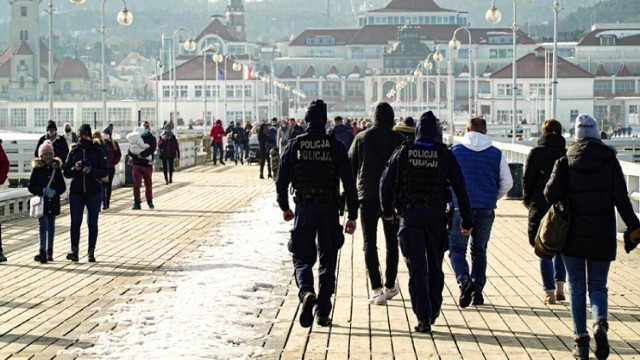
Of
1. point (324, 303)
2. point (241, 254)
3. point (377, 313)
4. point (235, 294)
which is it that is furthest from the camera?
point (241, 254)

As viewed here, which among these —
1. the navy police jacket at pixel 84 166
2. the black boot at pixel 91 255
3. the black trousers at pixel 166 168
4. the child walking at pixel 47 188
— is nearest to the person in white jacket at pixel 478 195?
the navy police jacket at pixel 84 166

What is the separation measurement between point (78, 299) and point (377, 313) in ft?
9.33

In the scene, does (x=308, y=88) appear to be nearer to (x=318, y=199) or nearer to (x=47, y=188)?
(x=47, y=188)

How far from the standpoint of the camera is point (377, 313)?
11398 millimetres

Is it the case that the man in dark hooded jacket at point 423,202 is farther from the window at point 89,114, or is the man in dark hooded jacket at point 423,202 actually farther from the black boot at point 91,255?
the window at point 89,114

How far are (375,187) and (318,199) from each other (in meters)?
1.51

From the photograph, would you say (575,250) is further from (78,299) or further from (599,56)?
(599,56)

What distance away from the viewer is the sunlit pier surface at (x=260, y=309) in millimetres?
9477

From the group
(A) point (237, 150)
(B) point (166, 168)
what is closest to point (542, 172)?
(B) point (166, 168)

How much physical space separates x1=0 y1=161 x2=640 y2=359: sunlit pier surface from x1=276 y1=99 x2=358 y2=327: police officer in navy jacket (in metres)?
0.43

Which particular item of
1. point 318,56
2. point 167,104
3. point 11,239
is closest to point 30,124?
point 167,104

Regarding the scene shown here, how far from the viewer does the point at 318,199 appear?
10531 mm

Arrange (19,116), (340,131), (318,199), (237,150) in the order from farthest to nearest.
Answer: (19,116) < (237,150) < (340,131) < (318,199)

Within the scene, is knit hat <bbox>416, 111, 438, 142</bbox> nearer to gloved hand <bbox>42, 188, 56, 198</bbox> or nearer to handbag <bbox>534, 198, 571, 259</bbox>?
handbag <bbox>534, 198, 571, 259</bbox>
